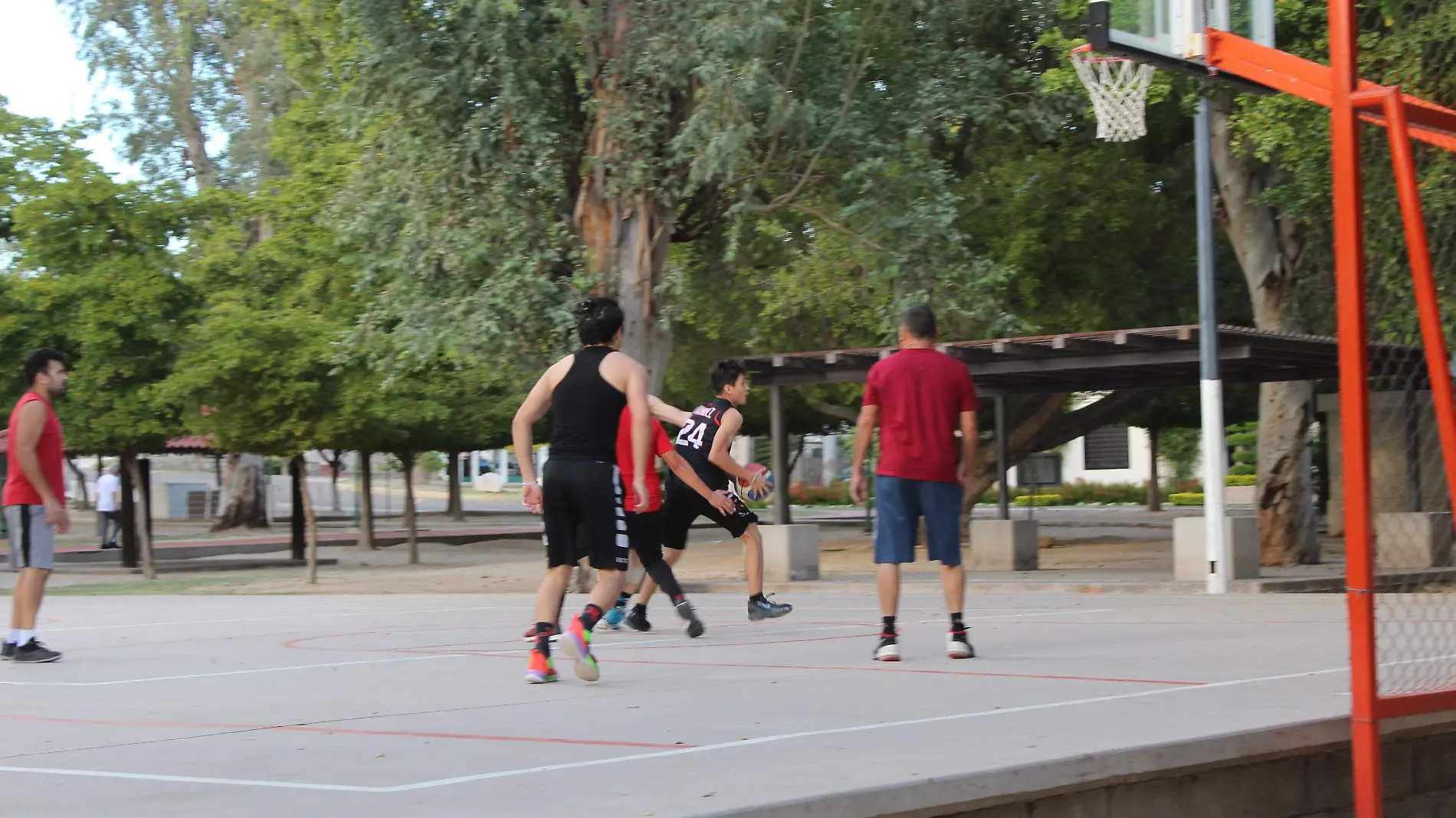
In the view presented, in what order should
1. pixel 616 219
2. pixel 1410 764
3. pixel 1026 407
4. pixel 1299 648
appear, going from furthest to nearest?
1. pixel 1026 407
2. pixel 616 219
3. pixel 1299 648
4. pixel 1410 764

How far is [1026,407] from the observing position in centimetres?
3372

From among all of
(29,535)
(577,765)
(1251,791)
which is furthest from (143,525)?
(1251,791)

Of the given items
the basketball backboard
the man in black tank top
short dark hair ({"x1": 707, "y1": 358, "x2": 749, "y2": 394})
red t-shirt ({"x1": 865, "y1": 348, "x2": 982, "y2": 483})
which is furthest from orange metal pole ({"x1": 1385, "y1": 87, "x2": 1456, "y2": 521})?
short dark hair ({"x1": 707, "y1": 358, "x2": 749, "y2": 394})

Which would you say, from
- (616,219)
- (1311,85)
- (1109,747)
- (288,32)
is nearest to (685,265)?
(616,219)

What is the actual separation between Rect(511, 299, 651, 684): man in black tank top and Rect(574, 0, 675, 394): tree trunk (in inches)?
423

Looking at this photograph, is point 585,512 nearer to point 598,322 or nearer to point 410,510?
point 598,322

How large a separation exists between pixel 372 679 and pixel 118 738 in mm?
2249

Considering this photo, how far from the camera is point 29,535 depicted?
33.6ft

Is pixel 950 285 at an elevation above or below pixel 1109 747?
above

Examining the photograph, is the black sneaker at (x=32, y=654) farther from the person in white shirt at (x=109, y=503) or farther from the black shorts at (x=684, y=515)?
the person in white shirt at (x=109, y=503)

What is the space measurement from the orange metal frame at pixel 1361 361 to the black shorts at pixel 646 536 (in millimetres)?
5680

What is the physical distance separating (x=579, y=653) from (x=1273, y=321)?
1765 cm

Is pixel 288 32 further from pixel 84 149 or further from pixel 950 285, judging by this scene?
pixel 950 285

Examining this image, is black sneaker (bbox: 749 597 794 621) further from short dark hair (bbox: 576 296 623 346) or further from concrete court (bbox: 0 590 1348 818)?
short dark hair (bbox: 576 296 623 346)
